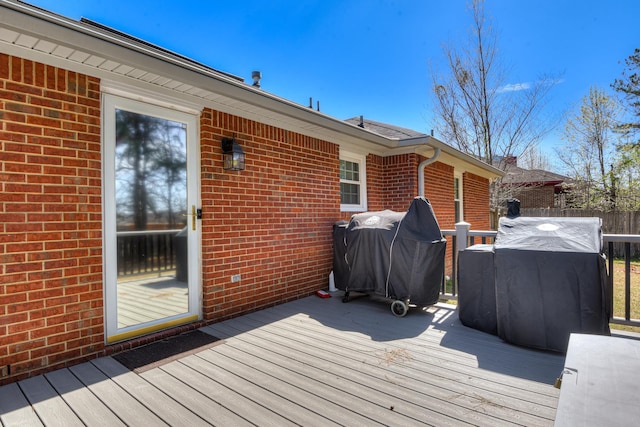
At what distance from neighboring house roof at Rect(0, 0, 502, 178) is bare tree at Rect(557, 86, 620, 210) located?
49.8 ft

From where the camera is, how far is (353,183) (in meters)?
6.29

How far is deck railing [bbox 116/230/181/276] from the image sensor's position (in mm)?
3156

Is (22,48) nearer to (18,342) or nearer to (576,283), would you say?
(18,342)

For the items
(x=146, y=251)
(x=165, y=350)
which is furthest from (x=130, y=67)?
(x=165, y=350)

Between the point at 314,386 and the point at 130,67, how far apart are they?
2974 millimetres

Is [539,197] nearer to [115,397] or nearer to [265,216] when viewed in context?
[265,216]

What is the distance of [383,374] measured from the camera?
262 cm

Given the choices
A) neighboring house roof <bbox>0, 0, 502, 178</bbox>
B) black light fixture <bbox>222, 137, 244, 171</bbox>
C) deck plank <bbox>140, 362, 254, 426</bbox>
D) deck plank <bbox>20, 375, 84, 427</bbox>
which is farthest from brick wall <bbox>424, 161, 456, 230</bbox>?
deck plank <bbox>20, 375, 84, 427</bbox>

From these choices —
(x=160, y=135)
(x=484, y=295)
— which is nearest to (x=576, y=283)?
(x=484, y=295)

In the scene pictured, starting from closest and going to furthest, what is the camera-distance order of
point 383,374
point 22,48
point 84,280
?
point 22,48 < point 383,374 < point 84,280

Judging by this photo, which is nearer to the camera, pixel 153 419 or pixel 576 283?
pixel 153 419

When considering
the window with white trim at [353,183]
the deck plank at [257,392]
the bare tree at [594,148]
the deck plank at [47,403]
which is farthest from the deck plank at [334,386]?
the bare tree at [594,148]

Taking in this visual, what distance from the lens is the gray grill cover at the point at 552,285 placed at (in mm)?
2814

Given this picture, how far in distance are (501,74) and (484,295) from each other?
12.0 meters
